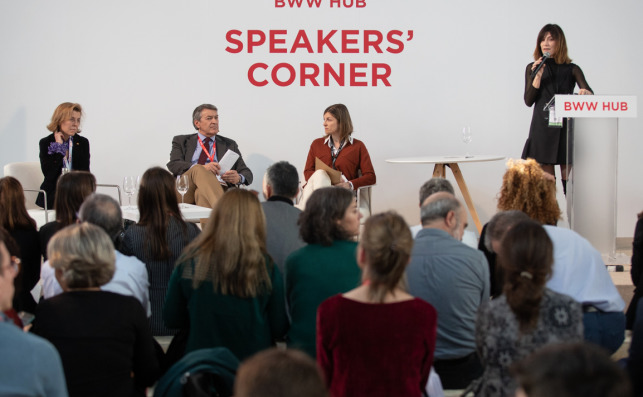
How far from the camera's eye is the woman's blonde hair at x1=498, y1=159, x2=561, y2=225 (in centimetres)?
405

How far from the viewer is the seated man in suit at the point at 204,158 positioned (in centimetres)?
637

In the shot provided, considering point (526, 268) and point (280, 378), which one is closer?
point (280, 378)

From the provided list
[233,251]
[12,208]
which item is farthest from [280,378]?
[12,208]

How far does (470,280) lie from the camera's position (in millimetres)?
2971

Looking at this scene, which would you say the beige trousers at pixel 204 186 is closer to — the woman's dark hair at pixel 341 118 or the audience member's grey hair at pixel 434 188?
the woman's dark hair at pixel 341 118

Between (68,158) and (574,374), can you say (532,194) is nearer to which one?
(574,374)

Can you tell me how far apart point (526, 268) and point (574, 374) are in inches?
Result: 44.7

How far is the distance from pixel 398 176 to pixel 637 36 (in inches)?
114

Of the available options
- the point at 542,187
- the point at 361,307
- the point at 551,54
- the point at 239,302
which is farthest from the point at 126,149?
the point at 361,307

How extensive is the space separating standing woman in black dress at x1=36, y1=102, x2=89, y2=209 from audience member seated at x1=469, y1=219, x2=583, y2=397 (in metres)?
4.99

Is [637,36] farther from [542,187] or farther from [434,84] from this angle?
[542,187]

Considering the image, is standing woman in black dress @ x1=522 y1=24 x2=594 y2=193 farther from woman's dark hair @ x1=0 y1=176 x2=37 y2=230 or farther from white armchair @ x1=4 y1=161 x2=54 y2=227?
white armchair @ x1=4 y1=161 x2=54 y2=227

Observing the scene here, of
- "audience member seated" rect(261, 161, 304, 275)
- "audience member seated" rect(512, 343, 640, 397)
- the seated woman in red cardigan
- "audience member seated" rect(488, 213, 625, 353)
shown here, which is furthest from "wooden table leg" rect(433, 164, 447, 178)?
"audience member seated" rect(512, 343, 640, 397)

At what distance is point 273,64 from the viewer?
801cm
